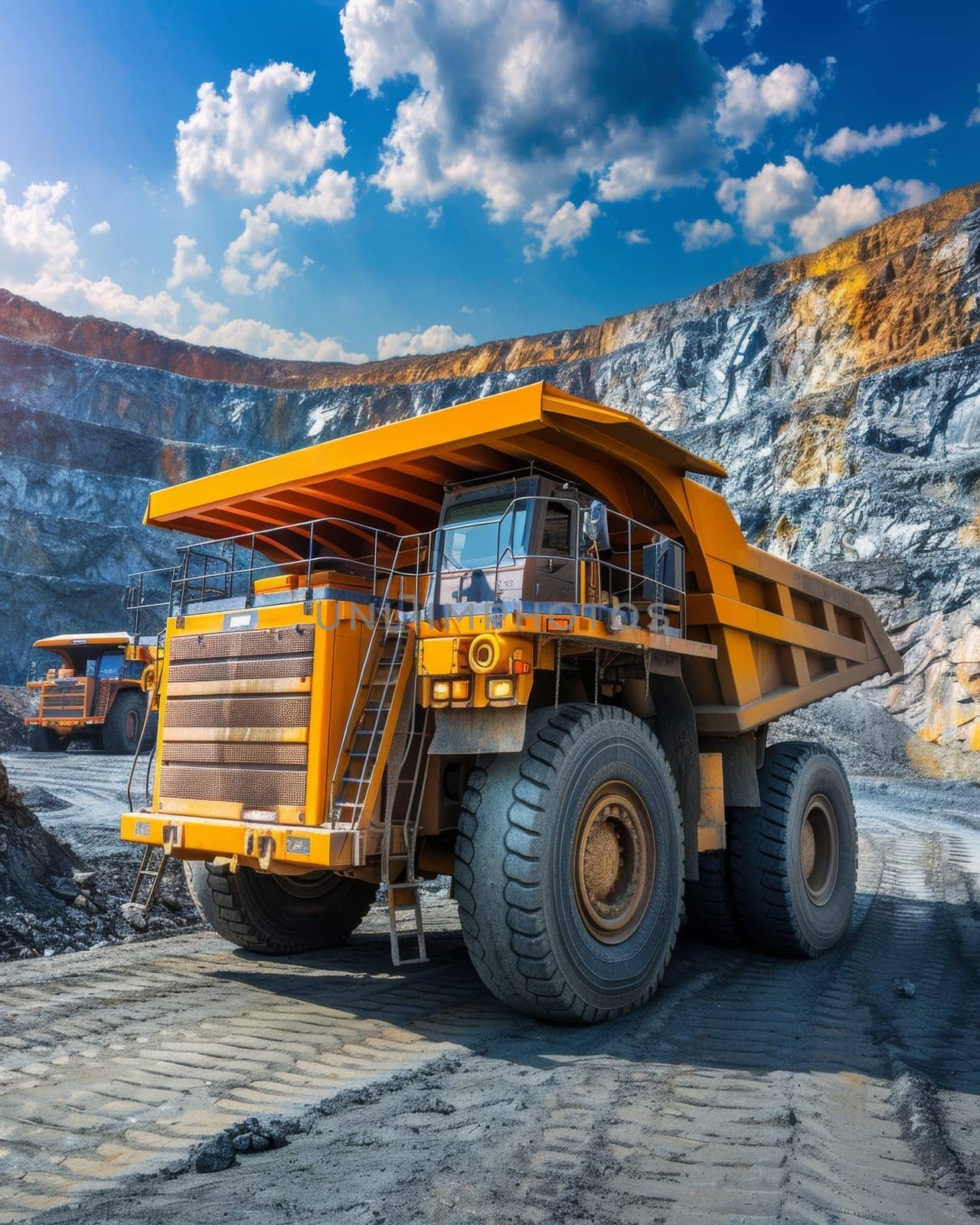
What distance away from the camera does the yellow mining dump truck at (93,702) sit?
23.2 m

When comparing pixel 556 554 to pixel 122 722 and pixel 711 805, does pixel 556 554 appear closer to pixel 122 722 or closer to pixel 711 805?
pixel 711 805

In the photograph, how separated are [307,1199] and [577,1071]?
1.50m

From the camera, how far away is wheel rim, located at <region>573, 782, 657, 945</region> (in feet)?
15.3

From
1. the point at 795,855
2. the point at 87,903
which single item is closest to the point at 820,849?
the point at 795,855

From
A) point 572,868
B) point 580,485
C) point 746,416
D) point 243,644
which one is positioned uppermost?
point 746,416

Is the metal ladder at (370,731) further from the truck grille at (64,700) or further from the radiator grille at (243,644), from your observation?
the truck grille at (64,700)

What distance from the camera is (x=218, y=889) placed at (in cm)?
587

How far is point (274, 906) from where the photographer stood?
6.00m

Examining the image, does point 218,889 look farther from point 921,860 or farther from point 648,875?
point 921,860

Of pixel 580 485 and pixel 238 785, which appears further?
pixel 580 485

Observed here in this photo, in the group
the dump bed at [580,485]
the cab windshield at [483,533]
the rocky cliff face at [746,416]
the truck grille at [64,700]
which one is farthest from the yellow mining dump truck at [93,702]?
the cab windshield at [483,533]

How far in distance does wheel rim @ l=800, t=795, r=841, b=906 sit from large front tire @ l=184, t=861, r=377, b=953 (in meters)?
3.24

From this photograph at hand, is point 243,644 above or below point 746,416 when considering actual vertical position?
below

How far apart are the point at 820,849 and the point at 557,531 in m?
3.74
